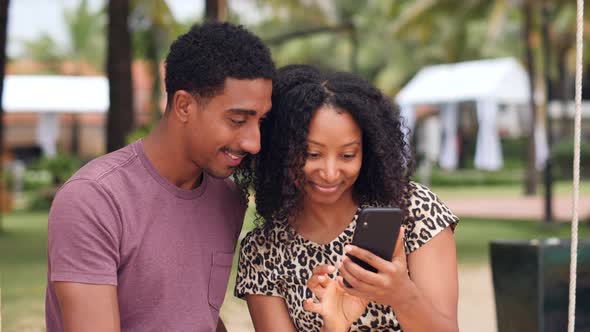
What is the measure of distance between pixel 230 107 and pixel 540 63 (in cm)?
3396

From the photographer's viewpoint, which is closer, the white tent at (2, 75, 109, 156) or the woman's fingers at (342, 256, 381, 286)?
the woman's fingers at (342, 256, 381, 286)

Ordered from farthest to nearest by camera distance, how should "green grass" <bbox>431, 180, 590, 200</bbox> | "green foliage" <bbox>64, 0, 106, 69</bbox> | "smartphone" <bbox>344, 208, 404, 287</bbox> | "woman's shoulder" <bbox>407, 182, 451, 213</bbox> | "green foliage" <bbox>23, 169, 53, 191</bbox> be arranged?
"green foliage" <bbox>64, 0, 106, 69</bbox> < "green foliage" <bbox>23, 169, 53, 191</bbox> < "green grass" <bbox>431, 180, 590, 200</bbox> < "woman's shoulder" <bbox>407, 182, 451, 213</bbox> < "smartphone" <bbox>344, 208, 404, 287</bbox>

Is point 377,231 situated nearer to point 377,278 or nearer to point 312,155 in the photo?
point 377,278

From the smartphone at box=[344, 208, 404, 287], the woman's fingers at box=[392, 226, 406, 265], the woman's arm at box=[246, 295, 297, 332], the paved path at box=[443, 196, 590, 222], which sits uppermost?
the smartphone at box=[344, 208, 404, 287]

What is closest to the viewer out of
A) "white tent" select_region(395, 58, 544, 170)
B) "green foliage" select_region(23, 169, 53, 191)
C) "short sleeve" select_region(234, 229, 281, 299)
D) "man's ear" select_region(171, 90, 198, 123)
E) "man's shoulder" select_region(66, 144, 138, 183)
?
"man's shoulder" select_region(66, 144, 138, 183)

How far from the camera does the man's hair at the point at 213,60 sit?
2.56 m

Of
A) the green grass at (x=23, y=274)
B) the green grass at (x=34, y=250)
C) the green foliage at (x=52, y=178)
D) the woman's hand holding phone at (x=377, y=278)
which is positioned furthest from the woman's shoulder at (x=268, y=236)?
the green foliage at (x=52, y=178)

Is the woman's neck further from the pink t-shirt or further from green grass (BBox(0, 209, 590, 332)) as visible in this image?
green grass (BBox(0, 209, 590, 332))

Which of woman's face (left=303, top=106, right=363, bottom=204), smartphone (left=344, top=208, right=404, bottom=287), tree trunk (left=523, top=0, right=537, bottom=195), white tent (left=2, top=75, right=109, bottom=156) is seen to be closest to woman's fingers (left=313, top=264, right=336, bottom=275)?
smartphone (left=344, top=208, right=404, bottom=287)

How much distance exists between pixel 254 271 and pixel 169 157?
1.59ft

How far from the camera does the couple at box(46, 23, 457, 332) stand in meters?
2.40

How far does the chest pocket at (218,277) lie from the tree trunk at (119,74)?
30.9 ft

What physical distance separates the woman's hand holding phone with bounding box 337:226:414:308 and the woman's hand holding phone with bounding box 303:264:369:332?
7cm

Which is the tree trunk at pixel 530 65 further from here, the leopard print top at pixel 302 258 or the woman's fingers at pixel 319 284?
the woman's fingers at pixel 319 284
